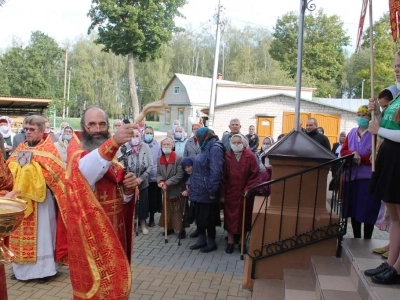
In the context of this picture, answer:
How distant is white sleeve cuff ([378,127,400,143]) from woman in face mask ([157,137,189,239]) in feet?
13.8

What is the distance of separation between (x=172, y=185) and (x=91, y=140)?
388 centimetres

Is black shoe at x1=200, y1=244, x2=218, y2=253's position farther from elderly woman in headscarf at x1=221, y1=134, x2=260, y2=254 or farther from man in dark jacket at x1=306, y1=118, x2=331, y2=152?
man in dark jacket at x1=306, y1=118, x2=331, y2=152

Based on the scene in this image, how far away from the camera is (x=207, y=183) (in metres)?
6.14

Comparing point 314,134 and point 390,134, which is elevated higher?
point 390,134

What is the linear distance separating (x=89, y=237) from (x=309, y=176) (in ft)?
8.08

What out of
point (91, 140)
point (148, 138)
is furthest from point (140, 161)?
point (91, 140)

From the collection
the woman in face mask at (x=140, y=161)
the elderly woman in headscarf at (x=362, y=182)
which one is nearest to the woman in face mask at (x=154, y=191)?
the woman in face mask at (x=140, y=161)

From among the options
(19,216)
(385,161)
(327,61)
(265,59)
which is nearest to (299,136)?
(385,161)

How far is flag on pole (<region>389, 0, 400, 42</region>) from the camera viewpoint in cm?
362

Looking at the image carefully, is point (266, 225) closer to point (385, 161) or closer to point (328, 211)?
point (328, 211)

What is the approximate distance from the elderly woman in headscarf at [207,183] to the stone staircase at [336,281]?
183 cm

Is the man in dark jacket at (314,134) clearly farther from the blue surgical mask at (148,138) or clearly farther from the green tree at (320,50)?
the green tree at (320,50)

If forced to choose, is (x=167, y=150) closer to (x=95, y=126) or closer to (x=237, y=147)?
(x=237, y=147)

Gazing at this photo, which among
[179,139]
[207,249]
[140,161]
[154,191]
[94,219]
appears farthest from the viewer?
[179,139]
